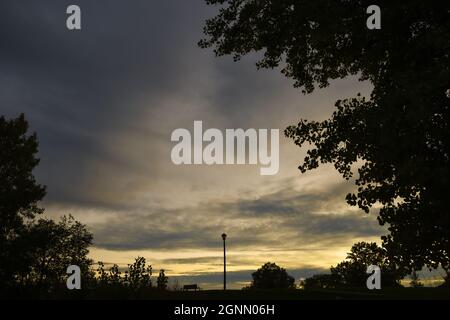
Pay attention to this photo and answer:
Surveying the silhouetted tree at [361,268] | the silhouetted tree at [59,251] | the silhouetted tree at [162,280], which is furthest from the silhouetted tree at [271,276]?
the silhouetted tree at [162,280]

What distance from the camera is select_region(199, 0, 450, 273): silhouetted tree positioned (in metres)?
14.3

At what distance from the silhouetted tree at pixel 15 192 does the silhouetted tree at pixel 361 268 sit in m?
28.0

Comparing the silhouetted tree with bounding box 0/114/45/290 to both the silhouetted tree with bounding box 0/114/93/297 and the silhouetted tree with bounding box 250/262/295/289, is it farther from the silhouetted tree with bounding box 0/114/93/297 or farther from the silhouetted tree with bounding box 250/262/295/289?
the silhouetted tree with bounding box 250/262/295/289

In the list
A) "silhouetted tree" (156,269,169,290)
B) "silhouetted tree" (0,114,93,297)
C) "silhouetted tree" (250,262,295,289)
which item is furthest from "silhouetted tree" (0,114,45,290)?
"silhouetted tree" (250,262,295,289)

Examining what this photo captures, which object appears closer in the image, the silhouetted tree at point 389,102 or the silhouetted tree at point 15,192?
the silhouetted tree at point 389,102

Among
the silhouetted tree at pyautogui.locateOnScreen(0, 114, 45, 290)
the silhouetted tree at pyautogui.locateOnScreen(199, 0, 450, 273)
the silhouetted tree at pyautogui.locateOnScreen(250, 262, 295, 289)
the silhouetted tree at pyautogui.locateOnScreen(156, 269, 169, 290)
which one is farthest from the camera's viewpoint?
the silhouetted tree at pyautogui.locateOnScreen(250, 262, 295, 289)

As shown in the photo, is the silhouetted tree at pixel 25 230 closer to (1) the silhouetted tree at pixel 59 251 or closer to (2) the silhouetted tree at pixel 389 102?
(1) the silhouetted tree at pixel 59 251

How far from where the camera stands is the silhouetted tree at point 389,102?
1433 cm

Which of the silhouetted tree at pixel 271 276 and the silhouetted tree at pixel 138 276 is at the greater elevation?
the silhouetted tree at pixel 138 276

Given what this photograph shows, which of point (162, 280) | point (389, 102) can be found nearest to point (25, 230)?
point (162, 280)

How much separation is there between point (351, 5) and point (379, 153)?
5.03 meters

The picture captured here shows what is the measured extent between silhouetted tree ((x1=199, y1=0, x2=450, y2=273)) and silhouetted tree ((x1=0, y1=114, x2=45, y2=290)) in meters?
30.7

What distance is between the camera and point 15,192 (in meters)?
45.4
